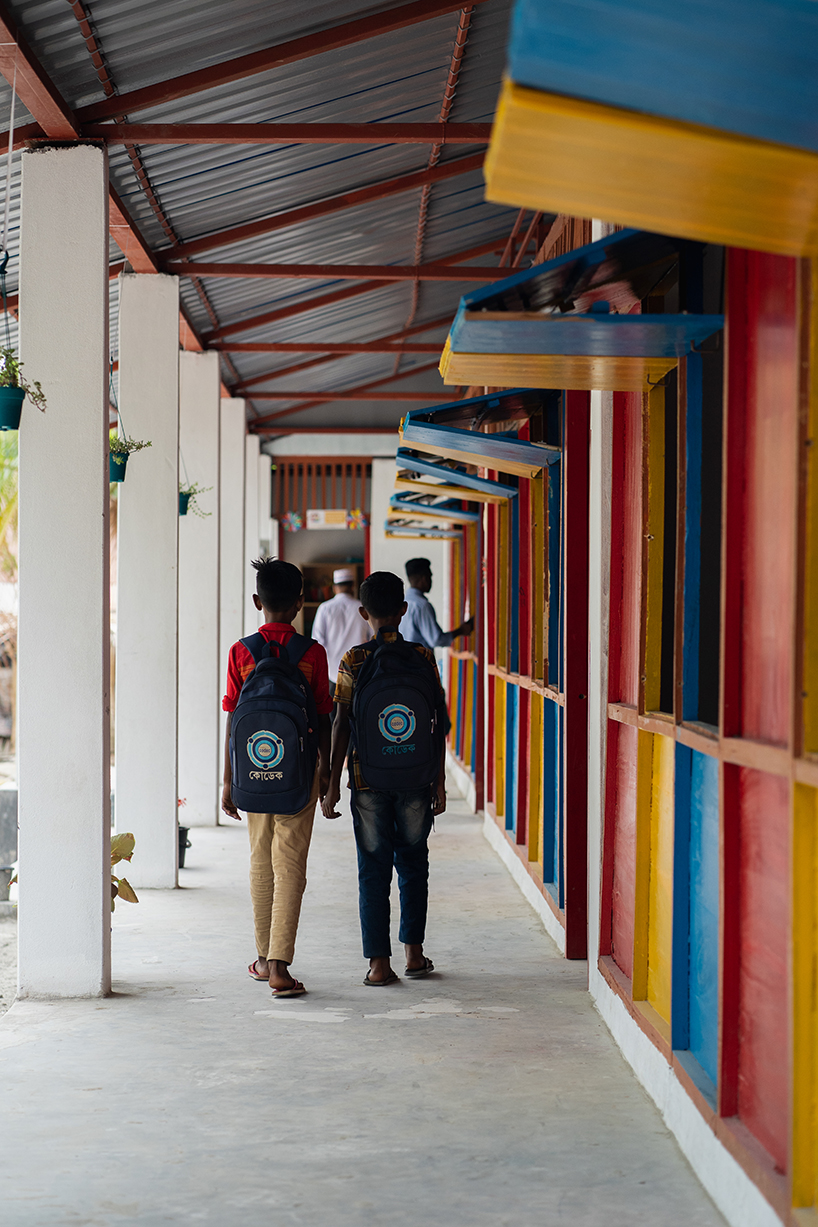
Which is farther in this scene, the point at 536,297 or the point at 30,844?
the point at 30,844

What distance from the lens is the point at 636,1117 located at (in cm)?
340

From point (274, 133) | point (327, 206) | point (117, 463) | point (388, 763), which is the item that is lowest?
point (388, 763)

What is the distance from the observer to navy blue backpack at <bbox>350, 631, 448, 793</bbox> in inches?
180

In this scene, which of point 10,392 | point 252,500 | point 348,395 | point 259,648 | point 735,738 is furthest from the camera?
point 252,500

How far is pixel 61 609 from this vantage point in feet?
15.4

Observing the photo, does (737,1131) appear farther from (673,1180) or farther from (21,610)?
(21,610)

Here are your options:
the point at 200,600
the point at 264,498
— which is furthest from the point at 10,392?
the point at 264,498

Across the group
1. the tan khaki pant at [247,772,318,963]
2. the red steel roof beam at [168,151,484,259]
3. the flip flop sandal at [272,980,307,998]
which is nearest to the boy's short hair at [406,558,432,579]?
the red steel roof beam at [168,151,484,259]

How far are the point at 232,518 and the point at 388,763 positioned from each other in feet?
23.0

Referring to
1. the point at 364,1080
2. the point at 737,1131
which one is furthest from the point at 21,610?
the point at 737,1131

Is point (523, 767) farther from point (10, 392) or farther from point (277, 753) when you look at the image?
point (10, 392)

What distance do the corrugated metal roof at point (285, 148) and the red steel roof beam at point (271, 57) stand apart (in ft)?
0.34

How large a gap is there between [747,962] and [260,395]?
968cm

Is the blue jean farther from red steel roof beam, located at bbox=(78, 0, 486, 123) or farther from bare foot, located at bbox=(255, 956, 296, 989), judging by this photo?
red steel roof beam, located at bbox=(78, 0, 486, 123)
